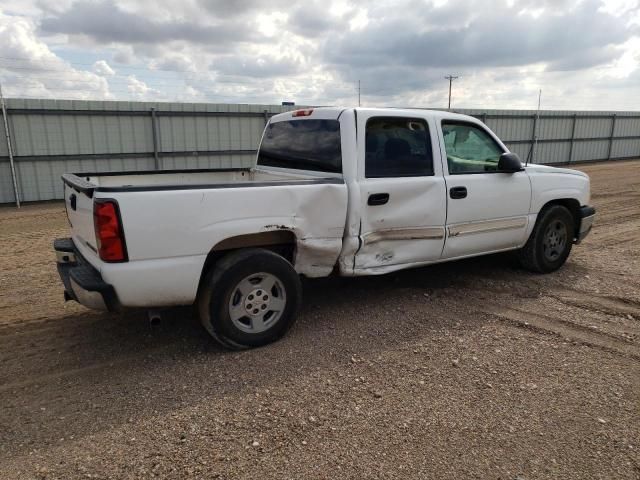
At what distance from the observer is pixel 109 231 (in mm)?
3344

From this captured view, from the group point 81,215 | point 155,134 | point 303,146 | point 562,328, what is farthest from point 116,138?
point 562,328

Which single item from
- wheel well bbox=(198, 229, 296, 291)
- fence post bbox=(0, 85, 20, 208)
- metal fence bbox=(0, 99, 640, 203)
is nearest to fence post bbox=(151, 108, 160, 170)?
metal fence bbox=(0, 99, 640, 203)

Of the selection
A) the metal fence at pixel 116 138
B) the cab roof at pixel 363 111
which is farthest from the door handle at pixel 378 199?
the metal fence at pixel 116 138

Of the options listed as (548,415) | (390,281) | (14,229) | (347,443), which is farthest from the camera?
(14,229)

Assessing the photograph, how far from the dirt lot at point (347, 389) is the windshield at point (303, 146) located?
4.59 feet

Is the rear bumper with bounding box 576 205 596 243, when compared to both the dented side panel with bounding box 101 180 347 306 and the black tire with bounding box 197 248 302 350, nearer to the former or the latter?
the dented side panel with bounding box 101 180 347 306

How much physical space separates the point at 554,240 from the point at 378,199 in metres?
2.82

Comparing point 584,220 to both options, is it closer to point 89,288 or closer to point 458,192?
point 458,192

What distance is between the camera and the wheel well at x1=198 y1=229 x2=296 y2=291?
12.8 ft

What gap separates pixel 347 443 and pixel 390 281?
303 cm

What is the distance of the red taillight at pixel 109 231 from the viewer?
3.32 meters

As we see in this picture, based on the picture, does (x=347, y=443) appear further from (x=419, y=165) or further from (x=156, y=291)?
(x=419, y=165)

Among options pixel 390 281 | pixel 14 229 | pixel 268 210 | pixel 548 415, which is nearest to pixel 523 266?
pixel 390 281

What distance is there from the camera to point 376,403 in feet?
10.8
